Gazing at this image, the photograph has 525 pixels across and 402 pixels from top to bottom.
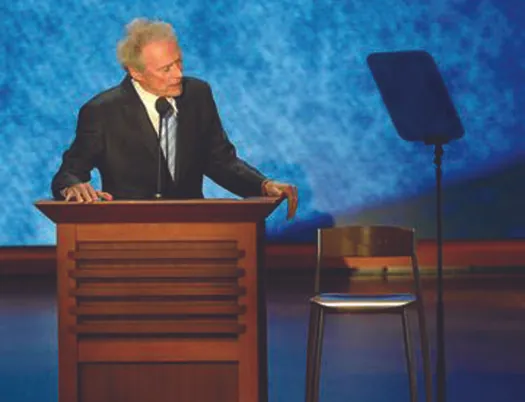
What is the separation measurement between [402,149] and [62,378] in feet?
18.4

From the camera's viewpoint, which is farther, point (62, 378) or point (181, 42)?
point (181, 42)

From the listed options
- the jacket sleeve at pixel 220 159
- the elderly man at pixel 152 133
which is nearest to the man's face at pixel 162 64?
the elderly man at pixel 152 133

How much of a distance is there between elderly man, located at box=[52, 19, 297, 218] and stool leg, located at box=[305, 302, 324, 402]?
540 mm

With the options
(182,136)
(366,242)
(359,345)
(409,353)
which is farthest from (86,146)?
→ (359,345)

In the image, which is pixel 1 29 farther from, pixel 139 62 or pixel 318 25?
pixel 139 62

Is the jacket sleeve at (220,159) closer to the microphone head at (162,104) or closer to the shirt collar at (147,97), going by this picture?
the shirt collar at (147,97)

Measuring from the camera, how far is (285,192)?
3203 mm

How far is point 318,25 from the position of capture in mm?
8242

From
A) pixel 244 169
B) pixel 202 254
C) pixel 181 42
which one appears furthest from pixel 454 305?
pixel 202 254

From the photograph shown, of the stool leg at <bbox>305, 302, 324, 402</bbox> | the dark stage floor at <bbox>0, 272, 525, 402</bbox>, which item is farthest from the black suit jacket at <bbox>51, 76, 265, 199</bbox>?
the dark stage floor at <bbox>0, 272, 525, 402</bbox>

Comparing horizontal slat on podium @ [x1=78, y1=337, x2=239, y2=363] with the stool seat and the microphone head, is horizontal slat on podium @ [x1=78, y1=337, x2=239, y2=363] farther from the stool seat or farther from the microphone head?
the stool seat

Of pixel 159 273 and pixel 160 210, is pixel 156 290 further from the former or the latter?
pixel 160 210

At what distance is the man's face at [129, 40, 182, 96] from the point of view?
11.3 feet

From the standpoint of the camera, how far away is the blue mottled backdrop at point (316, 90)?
27.0 feet
